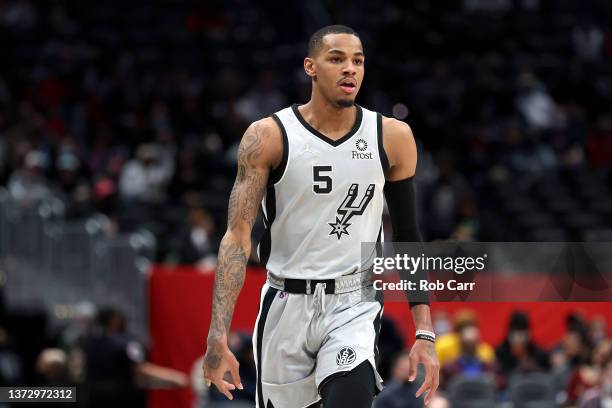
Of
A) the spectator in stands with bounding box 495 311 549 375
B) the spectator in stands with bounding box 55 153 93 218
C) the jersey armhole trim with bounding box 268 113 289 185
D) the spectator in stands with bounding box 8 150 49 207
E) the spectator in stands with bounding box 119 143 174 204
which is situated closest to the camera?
the jersey armhole trim with bounding box 268 113 289 185

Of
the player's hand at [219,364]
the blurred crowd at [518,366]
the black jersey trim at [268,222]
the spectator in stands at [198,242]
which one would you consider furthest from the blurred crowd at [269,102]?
the player's hand at [219,364]

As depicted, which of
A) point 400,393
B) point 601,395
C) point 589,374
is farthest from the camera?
point 589,374

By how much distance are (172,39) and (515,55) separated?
622 cm

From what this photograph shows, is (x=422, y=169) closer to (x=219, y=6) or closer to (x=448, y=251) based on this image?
(x=219, y=6)

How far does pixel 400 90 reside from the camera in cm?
1995

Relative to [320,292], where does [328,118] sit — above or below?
above

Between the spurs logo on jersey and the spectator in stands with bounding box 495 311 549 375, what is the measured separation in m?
6.31

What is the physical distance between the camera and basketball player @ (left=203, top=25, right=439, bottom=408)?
225 inches

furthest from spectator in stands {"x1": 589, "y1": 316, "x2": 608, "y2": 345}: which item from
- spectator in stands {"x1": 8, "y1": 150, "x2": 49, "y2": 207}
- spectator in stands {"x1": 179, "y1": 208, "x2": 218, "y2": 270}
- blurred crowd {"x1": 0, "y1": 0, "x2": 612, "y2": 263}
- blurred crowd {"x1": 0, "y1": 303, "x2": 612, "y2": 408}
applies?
spectator in stands {"x1": 8, "y1": 150, "x2": 49, "y2": 207}

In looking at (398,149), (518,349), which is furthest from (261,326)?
(518,349)

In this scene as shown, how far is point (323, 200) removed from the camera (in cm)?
577

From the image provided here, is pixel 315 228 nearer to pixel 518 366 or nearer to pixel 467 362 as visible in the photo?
pixel 467 362

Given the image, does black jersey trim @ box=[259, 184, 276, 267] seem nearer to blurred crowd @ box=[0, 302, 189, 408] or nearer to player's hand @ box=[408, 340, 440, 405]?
player's hand @ box=[408, 340, 440, 405]

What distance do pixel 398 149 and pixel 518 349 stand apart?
21.4 ft
